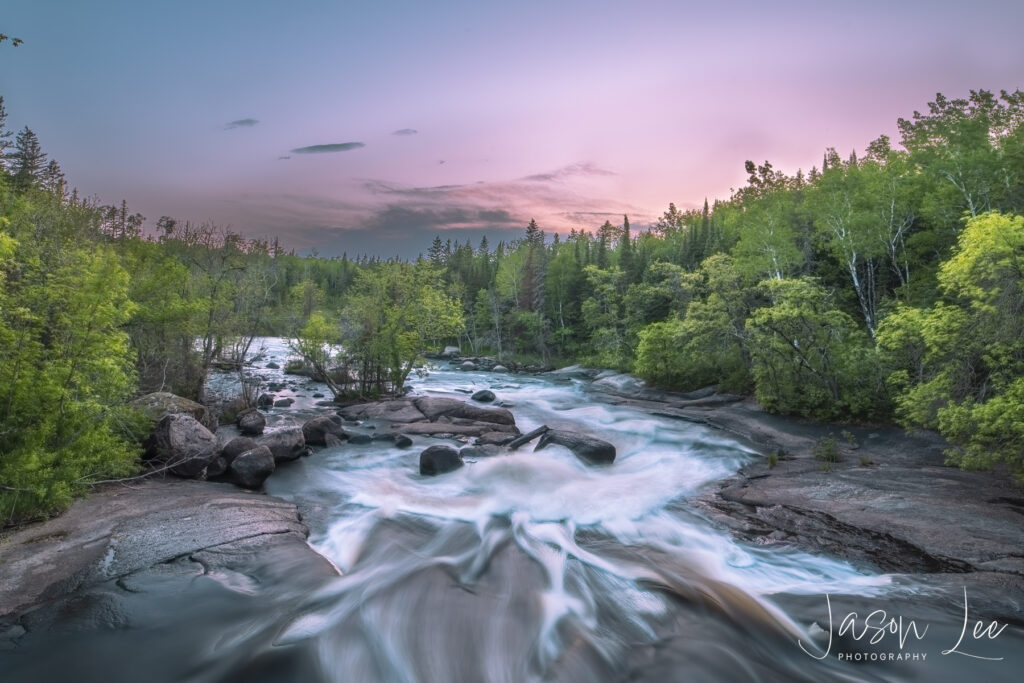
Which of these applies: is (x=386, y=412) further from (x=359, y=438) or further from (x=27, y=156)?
(x=27, y=156)

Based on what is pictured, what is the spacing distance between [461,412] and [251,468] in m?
9.85

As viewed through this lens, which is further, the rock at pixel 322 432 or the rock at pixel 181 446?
the rock at pixel 322 432

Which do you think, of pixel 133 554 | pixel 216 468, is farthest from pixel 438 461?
pixel 133 554

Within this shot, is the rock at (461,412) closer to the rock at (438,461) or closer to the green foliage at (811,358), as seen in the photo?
the rock at (438,461)

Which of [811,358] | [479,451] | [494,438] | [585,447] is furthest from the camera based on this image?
[811,358]

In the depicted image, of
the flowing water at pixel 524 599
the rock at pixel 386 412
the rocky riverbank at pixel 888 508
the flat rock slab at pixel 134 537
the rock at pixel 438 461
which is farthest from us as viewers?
the rock at pixel 386 412

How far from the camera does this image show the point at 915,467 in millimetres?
13070

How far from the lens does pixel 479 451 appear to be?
14.9 metres

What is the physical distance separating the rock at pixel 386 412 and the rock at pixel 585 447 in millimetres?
6970

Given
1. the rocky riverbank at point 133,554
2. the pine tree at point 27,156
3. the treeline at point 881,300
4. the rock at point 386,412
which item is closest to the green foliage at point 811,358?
the treeline at point 881,300

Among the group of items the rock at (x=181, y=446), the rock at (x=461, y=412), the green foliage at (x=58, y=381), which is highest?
the green foliage at (x=58, y=381)

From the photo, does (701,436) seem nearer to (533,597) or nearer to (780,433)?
(780,433)

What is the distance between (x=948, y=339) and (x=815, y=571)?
7.95 meters

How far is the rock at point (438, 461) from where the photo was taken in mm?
13211
